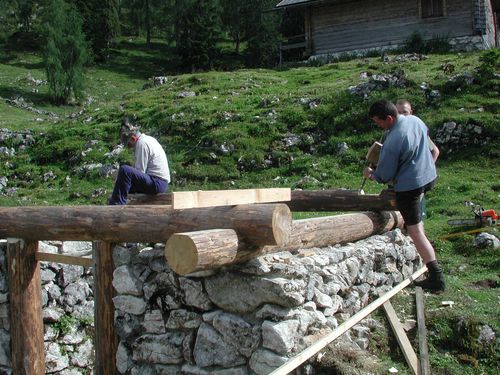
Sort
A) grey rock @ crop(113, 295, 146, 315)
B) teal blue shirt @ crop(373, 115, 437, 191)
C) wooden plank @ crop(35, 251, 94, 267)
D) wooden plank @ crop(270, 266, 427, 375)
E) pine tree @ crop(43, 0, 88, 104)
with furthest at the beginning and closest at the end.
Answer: pine tree @ crop(43, 0, 88, 104) < teal blue shirt @ crop(373, 115, 437, 191) < wooden plank @ crop(35, 251, 94, 267) < grey rock @ crop(113, 295, 146, 315) < wooden plank @ crop(270, 266, 427, 375)

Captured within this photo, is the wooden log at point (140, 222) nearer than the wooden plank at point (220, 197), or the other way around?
the wooden plank at point (220, 197)

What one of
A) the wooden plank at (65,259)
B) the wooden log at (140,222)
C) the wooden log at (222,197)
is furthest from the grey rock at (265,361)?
the wooden plank at (65,259)

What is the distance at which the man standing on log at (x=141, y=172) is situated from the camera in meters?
A: 8.06

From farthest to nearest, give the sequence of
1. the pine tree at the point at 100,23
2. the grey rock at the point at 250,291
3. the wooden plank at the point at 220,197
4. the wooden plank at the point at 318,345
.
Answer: the pine tree at the point at 100,23, the grey rock at the point at 250,291, the wooden plank at the point at 220,197, the wooden plank at the point at 318,345

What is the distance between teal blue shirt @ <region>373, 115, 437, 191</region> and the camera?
253 inches

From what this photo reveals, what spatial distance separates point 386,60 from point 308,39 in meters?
7.57

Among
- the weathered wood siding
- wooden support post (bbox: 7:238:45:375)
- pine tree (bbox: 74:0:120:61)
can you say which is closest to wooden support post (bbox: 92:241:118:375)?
wooden support post (bbox: 7:238:45:375)

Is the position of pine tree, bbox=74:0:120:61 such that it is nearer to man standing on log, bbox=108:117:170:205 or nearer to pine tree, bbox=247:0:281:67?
pine tree, bbox=247:0:281:67

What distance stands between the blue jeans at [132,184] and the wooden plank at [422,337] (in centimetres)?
397

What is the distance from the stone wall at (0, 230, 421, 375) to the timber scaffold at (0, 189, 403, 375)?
0.20 metres

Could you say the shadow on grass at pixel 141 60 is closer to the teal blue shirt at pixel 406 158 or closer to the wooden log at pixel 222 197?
the teal blue shirt at pixel 406 158

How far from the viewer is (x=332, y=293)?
5.58 m

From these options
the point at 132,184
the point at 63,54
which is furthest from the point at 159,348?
the point at 63,54

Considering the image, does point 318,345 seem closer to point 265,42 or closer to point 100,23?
point 265,42
